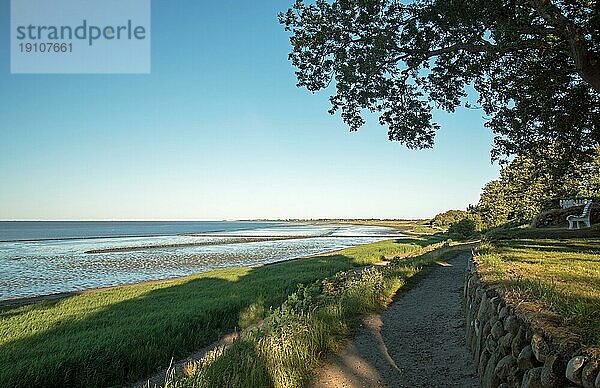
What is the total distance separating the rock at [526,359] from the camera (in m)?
3.67

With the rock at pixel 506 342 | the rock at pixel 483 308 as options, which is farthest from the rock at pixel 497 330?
the rock at pixel 483 308

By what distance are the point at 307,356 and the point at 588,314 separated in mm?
4134

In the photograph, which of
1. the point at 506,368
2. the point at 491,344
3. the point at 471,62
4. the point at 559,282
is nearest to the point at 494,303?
the point at 491,344

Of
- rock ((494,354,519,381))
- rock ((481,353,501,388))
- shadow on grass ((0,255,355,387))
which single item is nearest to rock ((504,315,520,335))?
rock ((494,354,519,381))

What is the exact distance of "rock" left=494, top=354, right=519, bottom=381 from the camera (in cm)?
396

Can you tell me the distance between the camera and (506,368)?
4105 millimetres

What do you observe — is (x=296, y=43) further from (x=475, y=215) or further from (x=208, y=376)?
(x=475, y=215)

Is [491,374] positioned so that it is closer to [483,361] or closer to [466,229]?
[483,361]

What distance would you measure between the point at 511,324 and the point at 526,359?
66 cm

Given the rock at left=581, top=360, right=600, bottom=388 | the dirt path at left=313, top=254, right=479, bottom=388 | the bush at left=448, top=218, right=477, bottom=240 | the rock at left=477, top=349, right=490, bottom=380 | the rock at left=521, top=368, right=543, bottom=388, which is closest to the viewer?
the rock at left=581, top=360, right=600, bottom=388

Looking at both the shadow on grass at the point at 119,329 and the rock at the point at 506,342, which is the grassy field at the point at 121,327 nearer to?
Answer: the shadow on grass at the point at 119,329

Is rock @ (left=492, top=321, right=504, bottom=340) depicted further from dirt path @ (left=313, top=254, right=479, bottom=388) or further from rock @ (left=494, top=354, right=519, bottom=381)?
dirt path @ (left=313, top=254, right=479, bottom=388)

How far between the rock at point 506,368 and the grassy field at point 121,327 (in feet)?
27.6

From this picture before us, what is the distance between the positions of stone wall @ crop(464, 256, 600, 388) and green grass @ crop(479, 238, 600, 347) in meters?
0.19
